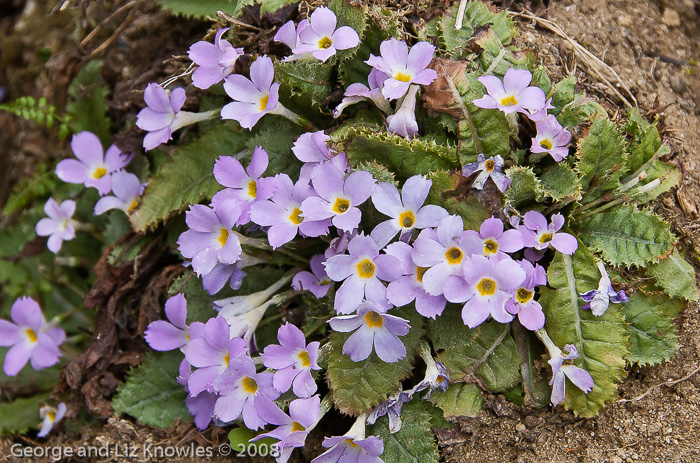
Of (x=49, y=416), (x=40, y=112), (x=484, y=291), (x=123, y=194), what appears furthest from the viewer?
(x=40, y=112)

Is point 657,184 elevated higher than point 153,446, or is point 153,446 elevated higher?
point 657,184

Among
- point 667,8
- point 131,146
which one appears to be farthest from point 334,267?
point 667,8

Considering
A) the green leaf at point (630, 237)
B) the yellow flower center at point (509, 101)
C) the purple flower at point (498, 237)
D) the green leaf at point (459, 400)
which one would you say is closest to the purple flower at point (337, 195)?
the purple flower at point (498, 237)

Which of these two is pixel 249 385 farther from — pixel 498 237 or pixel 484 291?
pixel 498 237

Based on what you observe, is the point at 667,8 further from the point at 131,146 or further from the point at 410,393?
the point at 131,146

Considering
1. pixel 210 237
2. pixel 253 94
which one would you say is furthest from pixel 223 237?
pixel 253 94

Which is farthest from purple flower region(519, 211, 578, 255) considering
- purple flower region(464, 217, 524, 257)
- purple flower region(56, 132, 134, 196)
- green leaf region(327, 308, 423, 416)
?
purple flower region(56, 132, 134, 196)
